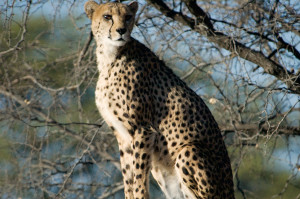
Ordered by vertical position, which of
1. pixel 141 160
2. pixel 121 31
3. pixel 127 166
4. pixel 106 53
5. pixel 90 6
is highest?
pixel 90 6

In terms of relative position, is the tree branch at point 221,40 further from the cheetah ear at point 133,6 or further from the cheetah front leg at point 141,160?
the cheetah front leg at point 141,160

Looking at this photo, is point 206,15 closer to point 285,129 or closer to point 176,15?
point 176,15

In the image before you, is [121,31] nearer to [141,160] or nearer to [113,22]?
[113,22]

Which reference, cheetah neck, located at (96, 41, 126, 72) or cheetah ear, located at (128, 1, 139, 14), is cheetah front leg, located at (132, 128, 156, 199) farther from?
cheetah ear, located at (128, 1, 139, 14)

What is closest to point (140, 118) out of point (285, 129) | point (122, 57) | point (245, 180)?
point (122, 57)

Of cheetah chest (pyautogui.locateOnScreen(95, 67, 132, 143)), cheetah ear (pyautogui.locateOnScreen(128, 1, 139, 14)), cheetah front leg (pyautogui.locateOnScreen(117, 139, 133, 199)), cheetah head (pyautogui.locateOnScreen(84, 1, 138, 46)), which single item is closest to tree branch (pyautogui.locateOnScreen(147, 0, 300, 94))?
cheetah ear (pyautogui.locateOnScreen(128, 1, 139, 14))

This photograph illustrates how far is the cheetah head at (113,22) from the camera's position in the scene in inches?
153

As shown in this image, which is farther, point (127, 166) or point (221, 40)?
point (221, 40)

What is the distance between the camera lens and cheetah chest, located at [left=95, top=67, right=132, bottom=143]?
402cm

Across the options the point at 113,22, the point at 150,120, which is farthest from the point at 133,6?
the point at 150,120

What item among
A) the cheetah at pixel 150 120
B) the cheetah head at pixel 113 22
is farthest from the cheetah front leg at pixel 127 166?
the cheetah head at pixel 113 22

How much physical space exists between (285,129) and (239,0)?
181cm

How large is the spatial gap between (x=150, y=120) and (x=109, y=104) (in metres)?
0.35

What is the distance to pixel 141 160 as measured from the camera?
4000 millimetres
